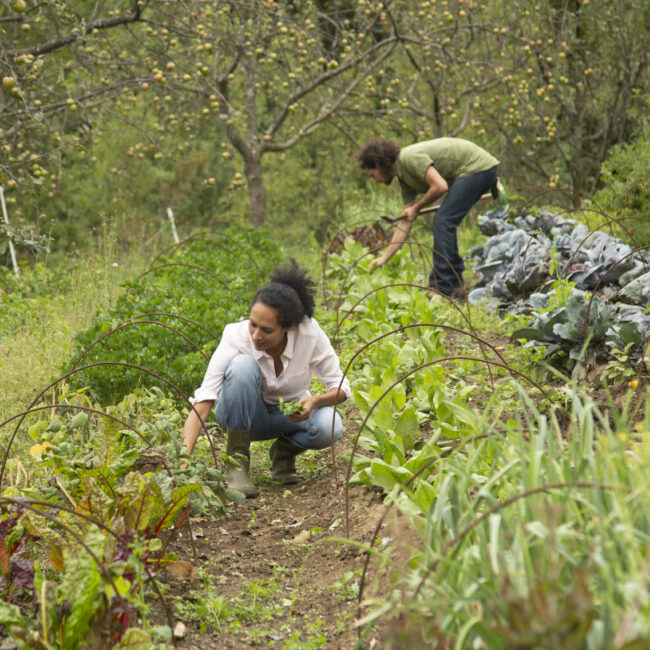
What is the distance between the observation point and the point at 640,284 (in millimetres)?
4328

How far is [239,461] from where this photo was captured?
3.60 metres

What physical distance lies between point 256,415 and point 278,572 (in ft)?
3.24

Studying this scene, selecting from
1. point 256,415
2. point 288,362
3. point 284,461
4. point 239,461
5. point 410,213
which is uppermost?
point 410,213

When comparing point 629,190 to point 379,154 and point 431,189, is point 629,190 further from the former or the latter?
point 379,154

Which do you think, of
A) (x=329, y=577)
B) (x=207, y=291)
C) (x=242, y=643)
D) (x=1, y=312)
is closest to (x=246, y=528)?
(x=329, y=577)

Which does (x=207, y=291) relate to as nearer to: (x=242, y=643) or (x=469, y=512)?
(x=242, y=643)

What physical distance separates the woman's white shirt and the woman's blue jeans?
60 millimetres

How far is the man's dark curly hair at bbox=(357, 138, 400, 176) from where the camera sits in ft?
19.1

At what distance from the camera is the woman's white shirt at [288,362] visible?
11.6 ft

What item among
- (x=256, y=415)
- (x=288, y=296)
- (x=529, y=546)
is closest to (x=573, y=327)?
(x=288, y=296)

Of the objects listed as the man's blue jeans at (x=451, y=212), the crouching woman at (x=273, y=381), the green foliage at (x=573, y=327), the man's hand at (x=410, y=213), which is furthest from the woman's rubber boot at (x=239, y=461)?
the man's blue jeans at (x=451, y=212)

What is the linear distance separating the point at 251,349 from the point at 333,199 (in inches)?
371

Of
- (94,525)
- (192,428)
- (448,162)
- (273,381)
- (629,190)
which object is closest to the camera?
(94,525)

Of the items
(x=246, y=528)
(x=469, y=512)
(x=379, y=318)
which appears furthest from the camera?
(x=379, y=318)
